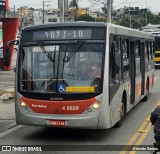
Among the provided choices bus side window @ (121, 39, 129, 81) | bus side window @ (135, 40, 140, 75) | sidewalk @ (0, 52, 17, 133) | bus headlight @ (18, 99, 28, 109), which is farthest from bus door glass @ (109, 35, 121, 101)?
sidewalk @ (0, 52, 17, 133)

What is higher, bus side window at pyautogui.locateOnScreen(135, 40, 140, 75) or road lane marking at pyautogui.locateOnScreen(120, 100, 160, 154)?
bus side window at pyautogui.locateOnScreen(135, 40, 140, 75)

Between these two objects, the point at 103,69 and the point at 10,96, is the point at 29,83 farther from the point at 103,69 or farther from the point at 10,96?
the point at 10,96

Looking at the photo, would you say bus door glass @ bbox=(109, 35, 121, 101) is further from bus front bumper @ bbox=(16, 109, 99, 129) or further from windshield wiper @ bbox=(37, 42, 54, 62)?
windshield wiper @ bbox=(37, 42, 54, 62)

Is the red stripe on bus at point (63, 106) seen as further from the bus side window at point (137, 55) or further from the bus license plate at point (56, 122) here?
the bus side window at point (137, 55)

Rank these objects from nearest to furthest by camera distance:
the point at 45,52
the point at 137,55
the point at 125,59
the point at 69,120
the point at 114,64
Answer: the point at 69,120
the point at 45,52
the point at 114,64
the point at 125,59
the point at 137,55

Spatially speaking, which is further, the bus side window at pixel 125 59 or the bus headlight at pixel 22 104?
the bus side window at pixel 125 59

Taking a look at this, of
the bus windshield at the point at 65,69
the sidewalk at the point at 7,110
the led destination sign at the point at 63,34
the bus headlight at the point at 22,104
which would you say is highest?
the led destination sign at the point at 63,34

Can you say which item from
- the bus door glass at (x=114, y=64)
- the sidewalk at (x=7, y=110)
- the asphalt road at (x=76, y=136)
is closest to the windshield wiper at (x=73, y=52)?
the bus door glass at (x=114, y=64)

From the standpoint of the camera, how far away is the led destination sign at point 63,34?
956 centimetres

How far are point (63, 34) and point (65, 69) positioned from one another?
0.85 meters

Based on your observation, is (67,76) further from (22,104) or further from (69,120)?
(22,104)

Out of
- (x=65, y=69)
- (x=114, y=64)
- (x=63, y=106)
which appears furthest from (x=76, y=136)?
(x=114, y=64)

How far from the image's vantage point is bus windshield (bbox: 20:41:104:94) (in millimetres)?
9312

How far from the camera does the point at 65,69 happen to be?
9398 millimetres
